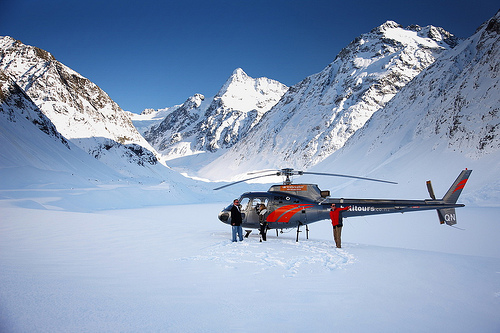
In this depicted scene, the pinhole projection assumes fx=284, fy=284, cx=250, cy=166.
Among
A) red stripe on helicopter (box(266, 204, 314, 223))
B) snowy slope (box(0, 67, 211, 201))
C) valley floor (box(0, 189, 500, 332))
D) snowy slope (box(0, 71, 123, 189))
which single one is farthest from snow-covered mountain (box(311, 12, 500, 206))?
snowy slope (box(0, 71, 123, 189))

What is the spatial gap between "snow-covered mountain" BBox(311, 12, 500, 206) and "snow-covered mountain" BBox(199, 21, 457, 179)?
22.5 meters

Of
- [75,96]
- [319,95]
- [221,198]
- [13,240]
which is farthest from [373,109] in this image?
[13,240]

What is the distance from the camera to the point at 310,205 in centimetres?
1105

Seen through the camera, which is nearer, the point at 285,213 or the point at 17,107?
the point at 285,213

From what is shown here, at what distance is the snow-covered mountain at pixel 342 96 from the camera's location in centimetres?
8031

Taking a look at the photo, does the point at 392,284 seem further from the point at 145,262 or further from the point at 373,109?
the point at 373,109

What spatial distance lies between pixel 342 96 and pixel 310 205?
273 feet

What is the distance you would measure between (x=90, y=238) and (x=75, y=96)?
7418 cm

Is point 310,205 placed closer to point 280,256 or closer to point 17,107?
point 280,256

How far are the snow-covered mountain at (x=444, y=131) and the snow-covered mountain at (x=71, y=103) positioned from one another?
49.9 meters

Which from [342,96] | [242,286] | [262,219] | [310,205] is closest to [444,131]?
[310,205]

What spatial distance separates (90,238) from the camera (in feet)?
33.3

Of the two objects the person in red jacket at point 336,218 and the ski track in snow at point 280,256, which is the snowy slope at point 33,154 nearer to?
the ski track in snow at point 280,256

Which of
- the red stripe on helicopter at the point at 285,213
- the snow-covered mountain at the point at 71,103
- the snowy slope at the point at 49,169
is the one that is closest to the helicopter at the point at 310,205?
the red stripe on helicopter at the point at 285,213
